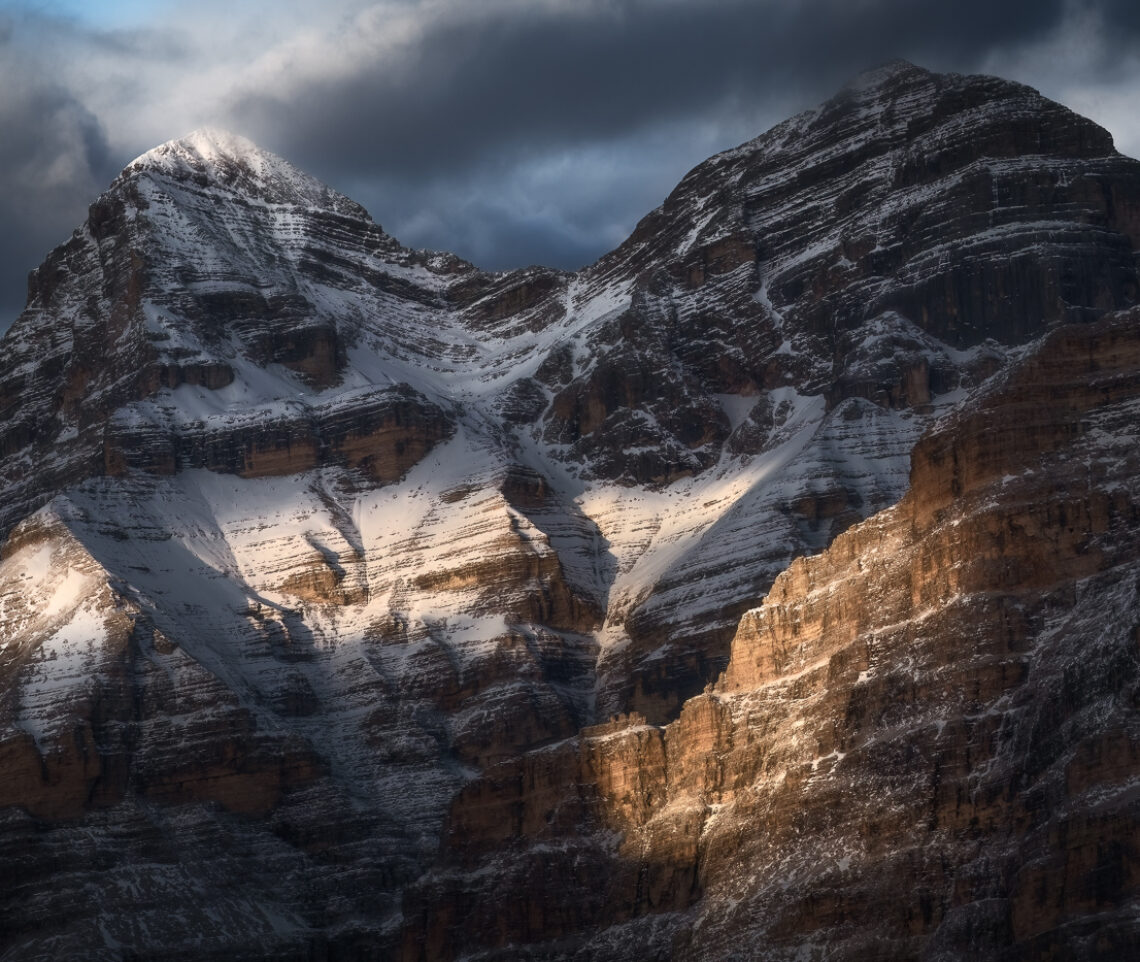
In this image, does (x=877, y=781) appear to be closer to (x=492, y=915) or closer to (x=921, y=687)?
(x=921, y=687)

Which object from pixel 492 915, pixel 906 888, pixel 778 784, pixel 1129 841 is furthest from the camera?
pixel 492 915

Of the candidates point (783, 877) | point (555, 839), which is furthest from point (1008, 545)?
point (555, 839)

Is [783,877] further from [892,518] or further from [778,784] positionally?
[892,518]

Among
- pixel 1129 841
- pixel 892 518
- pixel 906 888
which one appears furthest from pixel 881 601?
pixel 1129 841

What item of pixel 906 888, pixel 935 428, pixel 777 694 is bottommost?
pixel 906 888

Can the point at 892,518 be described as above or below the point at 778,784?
above

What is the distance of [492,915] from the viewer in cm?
19175

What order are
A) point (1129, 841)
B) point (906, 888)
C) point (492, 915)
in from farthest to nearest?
point (492, 915), point (906, 888), point (1129, 841)

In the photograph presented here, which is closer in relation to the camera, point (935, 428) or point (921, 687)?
point (921, 687)

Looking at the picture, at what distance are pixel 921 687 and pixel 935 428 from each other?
2083 centimetres

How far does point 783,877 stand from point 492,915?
27.3 m

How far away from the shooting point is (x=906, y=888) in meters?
160

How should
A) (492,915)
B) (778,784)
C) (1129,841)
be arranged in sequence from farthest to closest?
(492,915)
(778,784)
(1129,841)

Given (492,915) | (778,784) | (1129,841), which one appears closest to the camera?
(1129,841)
